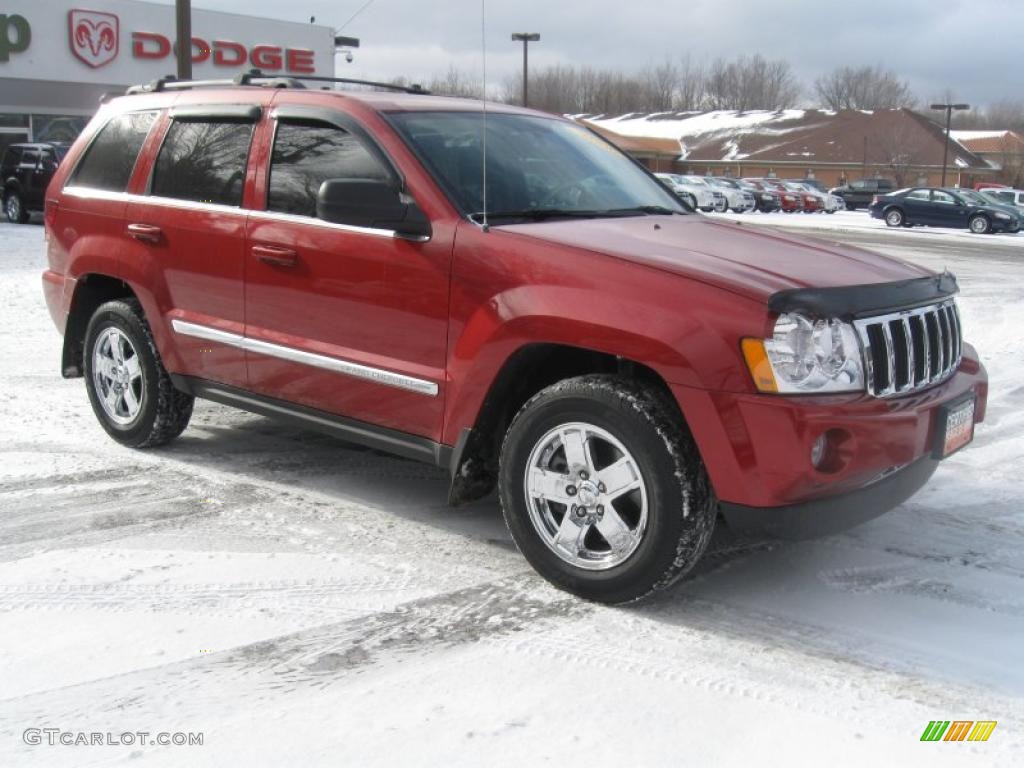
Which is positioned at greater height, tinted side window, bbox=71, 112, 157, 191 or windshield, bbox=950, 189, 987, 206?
windshield, bbox=950, 189, 987, 206

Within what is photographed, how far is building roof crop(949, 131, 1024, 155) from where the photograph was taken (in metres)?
77.7

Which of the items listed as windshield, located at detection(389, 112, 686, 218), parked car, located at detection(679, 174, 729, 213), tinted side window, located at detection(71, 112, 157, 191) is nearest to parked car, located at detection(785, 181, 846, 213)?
parked car, located at detection(679, 174, 729, 213)

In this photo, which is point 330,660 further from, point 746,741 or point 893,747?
point 893,747

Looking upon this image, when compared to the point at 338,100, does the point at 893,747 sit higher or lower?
lower

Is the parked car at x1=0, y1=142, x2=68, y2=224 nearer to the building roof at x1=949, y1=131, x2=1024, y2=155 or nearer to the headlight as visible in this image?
the headlight

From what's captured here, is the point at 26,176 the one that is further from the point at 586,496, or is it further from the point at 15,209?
the point at 586,496

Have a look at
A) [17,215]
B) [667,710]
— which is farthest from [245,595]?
[17,215]

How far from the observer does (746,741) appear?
2998mm

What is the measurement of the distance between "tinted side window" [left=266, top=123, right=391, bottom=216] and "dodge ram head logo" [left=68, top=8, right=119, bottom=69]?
3081cm

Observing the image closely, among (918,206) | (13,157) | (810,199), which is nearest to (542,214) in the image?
(13,157)

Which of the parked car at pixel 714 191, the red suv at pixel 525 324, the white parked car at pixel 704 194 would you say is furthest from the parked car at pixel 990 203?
the red suv at pixel 525 324

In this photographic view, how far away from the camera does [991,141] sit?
264 ft

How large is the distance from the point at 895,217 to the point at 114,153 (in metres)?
31.5

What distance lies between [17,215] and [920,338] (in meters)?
21.9
